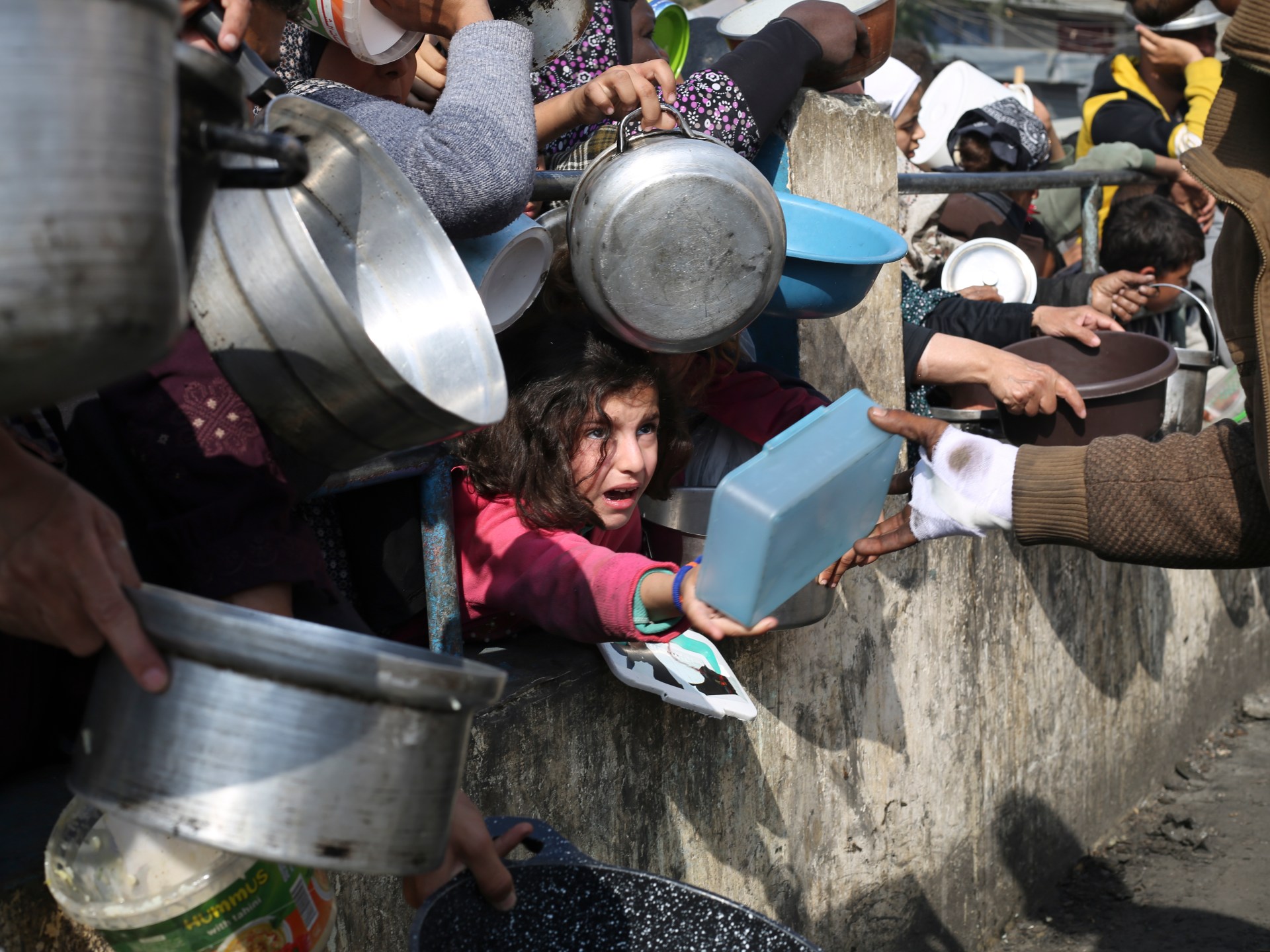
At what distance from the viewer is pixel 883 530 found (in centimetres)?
231

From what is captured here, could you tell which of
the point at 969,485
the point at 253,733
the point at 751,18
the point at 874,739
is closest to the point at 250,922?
the point at 253,733

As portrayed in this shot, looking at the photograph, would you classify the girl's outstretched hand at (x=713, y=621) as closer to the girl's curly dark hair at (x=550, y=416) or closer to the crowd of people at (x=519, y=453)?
the crowd of people at (x=519, y=453)

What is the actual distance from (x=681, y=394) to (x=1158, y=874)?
8.62ft

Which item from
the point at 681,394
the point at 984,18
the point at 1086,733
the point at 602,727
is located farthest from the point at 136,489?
the point at 984,18

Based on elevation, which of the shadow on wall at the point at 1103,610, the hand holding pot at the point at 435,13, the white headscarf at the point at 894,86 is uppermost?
the hand holding pot at the point at 435,13

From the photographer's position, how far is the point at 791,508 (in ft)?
5.15

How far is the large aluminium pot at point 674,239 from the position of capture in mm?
1910

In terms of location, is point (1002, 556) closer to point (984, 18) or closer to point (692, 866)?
point (692, 866)

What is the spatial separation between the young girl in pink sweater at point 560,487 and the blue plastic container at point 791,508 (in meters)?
0.28

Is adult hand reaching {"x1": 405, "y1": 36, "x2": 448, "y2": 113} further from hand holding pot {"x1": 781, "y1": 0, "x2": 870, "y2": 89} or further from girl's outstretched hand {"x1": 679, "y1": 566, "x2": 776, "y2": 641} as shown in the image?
girl's outstretched hand {"x1": 679, "y1": 566, "x2": 776, "y2": 641}

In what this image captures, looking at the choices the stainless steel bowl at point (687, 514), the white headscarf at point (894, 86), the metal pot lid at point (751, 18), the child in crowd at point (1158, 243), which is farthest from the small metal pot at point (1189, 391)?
the stainless steel bowl at point (687, 514)

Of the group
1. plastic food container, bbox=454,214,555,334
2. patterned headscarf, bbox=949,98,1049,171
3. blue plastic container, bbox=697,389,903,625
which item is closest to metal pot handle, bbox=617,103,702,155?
plastic food container, bbox=454,214,555,334

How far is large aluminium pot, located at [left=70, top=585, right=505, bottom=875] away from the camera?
3.25 feet

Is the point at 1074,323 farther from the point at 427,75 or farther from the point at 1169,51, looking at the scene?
the point at 1169,51
